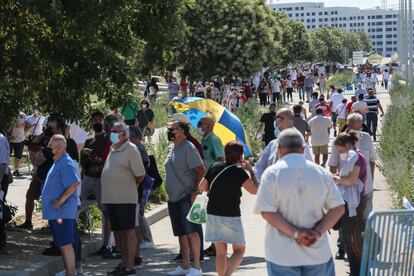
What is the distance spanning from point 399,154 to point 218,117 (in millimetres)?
5645

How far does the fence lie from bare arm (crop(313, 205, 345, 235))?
1.49 m

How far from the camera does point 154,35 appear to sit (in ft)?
47.8

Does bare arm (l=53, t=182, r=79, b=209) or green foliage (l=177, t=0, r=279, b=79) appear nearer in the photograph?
bare arm (l=53, t=182, r=79, b=209)

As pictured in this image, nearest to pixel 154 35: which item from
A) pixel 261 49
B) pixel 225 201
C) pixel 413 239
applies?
pixel 225 201

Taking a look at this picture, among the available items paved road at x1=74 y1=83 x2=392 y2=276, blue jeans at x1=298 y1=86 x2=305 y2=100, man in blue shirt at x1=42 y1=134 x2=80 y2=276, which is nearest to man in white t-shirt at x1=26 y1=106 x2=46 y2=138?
paved road at x1=74 y1=83 x2=392 y2=276

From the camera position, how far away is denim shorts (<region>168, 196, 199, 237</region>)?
1136 cm

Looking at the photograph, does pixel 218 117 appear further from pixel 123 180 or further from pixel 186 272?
pixel 186 272

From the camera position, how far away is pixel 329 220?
7043mm

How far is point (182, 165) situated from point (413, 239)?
10.4 ft

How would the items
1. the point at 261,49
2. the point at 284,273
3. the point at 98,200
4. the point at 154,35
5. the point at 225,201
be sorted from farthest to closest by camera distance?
the point at 261,49, the point at 154,35, the point at 98,200, the point at 225,201, the point at 284,273

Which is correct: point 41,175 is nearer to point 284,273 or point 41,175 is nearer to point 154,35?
point 154,35

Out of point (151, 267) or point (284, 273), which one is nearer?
point (284, 273)

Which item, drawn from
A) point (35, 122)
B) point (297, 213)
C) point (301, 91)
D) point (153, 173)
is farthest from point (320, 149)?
point (301, 91)

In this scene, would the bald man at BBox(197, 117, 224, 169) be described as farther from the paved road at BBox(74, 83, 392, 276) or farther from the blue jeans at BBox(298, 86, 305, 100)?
the blue jeans at BBox(298, 86, 305, 100)
